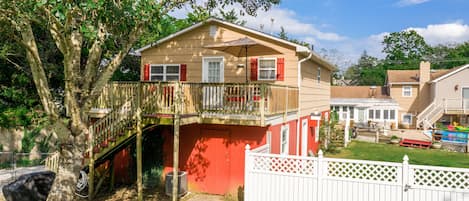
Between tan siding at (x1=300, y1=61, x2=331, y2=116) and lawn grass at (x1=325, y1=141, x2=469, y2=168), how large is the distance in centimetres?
279

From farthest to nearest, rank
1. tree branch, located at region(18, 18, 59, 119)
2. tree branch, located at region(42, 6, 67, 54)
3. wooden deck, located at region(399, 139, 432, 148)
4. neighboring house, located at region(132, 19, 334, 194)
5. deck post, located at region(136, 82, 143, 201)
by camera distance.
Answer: wooden deck, located at region(399, 139, 432, 148), neighboring house, located at region(132, 19, 334, 194), deck post, located at region(136, 82, 143, 201), tree branch, located at region(18, 18, 59, 119), tree branch, located at region(42, 6, 67, 54)

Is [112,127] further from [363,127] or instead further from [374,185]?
[363,127]

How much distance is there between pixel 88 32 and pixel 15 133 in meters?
11.4

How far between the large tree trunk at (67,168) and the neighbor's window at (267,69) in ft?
22.4

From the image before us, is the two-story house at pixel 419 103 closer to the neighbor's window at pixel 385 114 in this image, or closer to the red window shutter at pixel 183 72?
the neighbor's window at pixel 385 114

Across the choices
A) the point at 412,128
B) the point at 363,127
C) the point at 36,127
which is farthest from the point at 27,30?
the point at 412,128

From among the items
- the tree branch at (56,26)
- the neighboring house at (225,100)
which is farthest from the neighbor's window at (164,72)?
the tree branch at (56,26)

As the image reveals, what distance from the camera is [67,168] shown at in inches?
240

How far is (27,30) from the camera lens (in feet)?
19.4

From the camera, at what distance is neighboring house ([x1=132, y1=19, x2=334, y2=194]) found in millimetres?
8773

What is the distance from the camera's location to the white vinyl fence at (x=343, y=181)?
656 centimetres

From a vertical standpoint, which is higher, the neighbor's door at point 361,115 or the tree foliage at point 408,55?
the tree foliage at point 408,55

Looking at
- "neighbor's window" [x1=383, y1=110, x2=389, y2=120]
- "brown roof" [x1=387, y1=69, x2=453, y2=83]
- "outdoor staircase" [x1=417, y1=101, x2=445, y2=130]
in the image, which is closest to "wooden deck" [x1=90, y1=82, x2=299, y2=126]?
"neighbor's window" [x1=383, y1=110, x2=389, y2=120]

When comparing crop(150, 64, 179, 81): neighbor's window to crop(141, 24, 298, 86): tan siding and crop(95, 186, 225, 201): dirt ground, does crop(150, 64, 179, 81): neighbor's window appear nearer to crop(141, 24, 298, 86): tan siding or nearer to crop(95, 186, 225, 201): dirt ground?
crop(141, 24, 298, 86): tan siding
